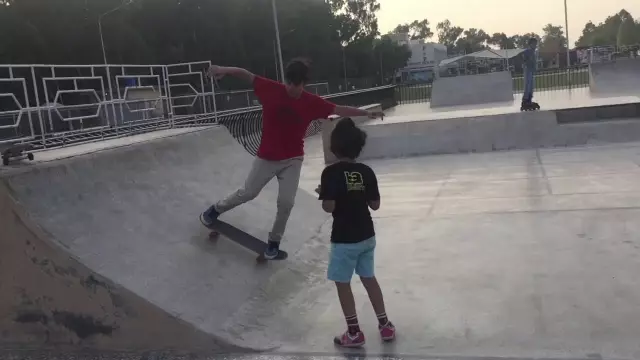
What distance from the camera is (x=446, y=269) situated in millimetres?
5359

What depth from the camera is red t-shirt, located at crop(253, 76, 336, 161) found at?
4.91m

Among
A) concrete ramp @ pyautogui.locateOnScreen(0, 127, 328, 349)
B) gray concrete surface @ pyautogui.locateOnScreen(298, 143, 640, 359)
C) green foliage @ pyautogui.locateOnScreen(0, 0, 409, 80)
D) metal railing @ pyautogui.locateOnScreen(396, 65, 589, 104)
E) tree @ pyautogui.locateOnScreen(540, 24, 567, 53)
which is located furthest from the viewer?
tree @ pyautogui.locateOnScreen(540, 24, 567, 53)

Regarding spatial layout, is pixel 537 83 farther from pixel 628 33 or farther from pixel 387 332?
pixel 387 332

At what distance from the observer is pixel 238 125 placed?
16984 millimetres

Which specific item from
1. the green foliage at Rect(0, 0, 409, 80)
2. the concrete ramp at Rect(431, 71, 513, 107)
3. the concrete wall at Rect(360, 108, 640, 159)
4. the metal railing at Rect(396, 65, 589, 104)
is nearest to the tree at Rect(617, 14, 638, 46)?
the metal railing at Rect(396, 65, 589, 104)

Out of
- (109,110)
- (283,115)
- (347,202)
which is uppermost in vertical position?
(109,110)

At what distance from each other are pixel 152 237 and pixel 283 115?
4.97 feet

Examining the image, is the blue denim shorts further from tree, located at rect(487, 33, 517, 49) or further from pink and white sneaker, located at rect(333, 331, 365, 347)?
tree, located at rect(487, 33, 517, 49)

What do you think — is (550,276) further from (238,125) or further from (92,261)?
(238,125)

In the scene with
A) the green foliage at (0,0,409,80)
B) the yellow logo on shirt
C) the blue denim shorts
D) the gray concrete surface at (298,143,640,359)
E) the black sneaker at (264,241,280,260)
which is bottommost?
the gray concrete surface at (298,143,640,359)

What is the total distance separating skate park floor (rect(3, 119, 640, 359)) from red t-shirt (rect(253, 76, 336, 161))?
105 centimetres

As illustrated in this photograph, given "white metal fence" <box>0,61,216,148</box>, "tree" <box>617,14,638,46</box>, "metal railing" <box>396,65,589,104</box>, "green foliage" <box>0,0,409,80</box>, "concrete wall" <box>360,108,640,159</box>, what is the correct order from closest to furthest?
"white metal fence" <box>0,61,216,148</box> → "concrete wall" <box>360,108,640,159</box> → "metal railing" <box>396,65,589,104</box> → "green foliage" <box>0,0,409,80</box> → "tree" <box>617,14,638,46</box>

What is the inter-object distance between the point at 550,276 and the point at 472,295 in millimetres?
772

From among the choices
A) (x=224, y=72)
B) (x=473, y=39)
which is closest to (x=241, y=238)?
(x=224, y=72)
